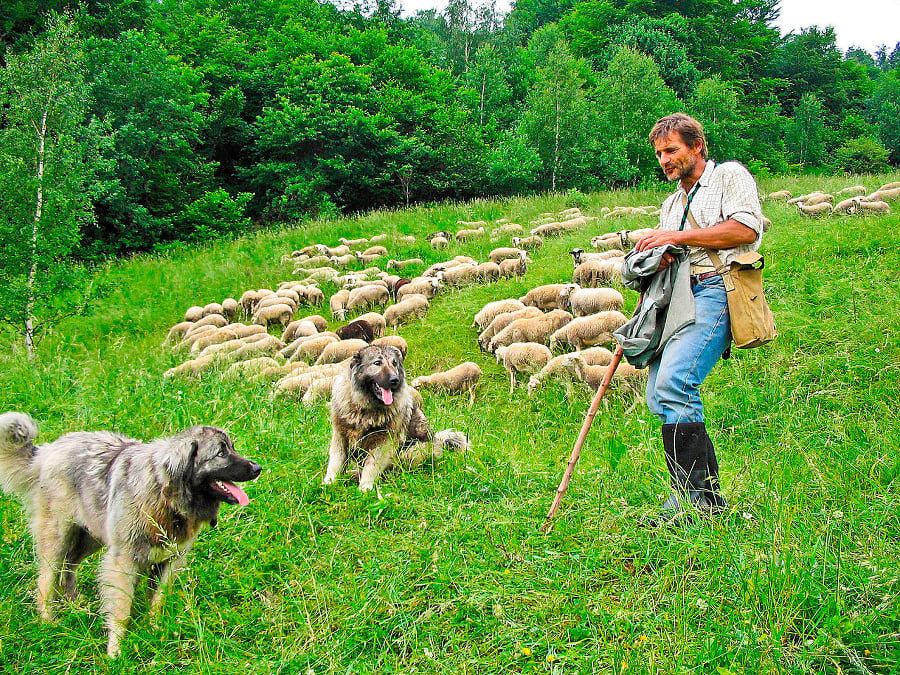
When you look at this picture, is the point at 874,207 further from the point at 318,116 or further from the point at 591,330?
the point at 318,116

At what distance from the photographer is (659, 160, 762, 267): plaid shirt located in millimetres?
3092

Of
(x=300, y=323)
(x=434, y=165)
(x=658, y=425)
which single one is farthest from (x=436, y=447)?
(x=434, y=165)

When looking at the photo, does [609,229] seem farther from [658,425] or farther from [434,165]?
[434,165]

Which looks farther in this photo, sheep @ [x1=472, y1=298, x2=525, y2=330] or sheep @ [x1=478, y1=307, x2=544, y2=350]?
sheep @ [x1=472, y1=298, x2=525, y2=330]

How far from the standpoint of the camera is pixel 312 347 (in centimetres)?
948

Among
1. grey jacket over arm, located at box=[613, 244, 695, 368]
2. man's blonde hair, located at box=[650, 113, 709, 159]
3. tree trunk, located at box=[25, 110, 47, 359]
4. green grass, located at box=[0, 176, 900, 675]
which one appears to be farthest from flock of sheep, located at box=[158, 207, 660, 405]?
man's blonde hair, located at box=[650, 113, 709, 159]

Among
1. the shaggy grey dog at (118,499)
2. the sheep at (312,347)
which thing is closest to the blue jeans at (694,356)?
the shaggy grey dog at (118,499)

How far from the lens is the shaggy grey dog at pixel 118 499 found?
3131mm

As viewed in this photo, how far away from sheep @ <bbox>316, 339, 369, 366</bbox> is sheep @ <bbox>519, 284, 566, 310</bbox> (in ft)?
10.2

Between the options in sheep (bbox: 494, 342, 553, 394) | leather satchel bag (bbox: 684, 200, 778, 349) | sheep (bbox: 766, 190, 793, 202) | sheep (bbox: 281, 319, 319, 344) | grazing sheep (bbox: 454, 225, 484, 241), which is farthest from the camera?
grazing sheep (bbox: 454, 225, 484, 241)

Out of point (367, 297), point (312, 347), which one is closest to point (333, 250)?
point (367, 297)

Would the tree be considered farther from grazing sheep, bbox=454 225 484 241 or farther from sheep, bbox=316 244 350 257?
grazing sheep, bbox=454 225 484 241

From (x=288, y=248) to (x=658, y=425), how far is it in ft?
47.0

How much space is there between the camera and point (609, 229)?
44.8 feet
